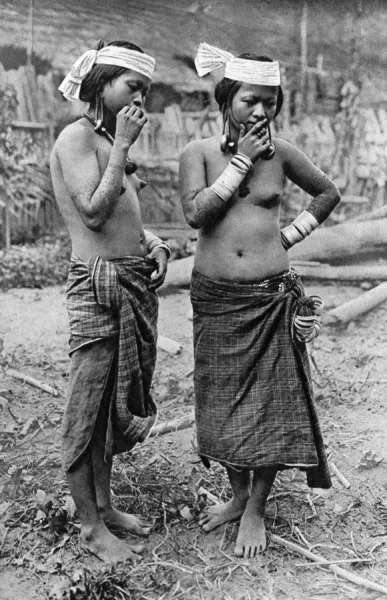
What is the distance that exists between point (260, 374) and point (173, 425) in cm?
130

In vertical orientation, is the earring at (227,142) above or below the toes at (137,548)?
above

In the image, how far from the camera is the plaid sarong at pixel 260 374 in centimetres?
270

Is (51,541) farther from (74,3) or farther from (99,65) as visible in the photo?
(74,3)

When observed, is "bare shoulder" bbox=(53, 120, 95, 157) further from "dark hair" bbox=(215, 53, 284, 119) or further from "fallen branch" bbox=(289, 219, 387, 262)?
"fallen branch" bbox=(289, 219, 387, 262)

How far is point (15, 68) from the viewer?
4117 millimetres

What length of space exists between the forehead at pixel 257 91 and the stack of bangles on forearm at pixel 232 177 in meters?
0.26

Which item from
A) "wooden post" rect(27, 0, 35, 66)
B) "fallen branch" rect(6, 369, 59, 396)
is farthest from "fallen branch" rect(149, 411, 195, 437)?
"wooden post" rect(27, 0, 35, 66)

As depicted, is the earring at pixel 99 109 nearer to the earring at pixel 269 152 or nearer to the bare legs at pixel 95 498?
the earring at pixel 269 152

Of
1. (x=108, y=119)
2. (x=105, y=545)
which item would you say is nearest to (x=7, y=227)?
(x=108, y=119)

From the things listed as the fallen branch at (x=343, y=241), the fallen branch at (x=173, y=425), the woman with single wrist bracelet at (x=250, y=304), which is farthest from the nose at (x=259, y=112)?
the fallen branch at (x=343, y=241)

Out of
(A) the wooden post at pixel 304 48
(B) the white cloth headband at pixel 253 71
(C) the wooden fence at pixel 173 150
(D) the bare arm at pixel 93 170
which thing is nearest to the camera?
(D) the bare arm at pixel 93 170

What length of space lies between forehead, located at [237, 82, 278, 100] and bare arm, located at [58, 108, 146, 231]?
0.45 meters

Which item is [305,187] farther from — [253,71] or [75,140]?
[75,140]

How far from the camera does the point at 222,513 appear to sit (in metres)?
2.98
